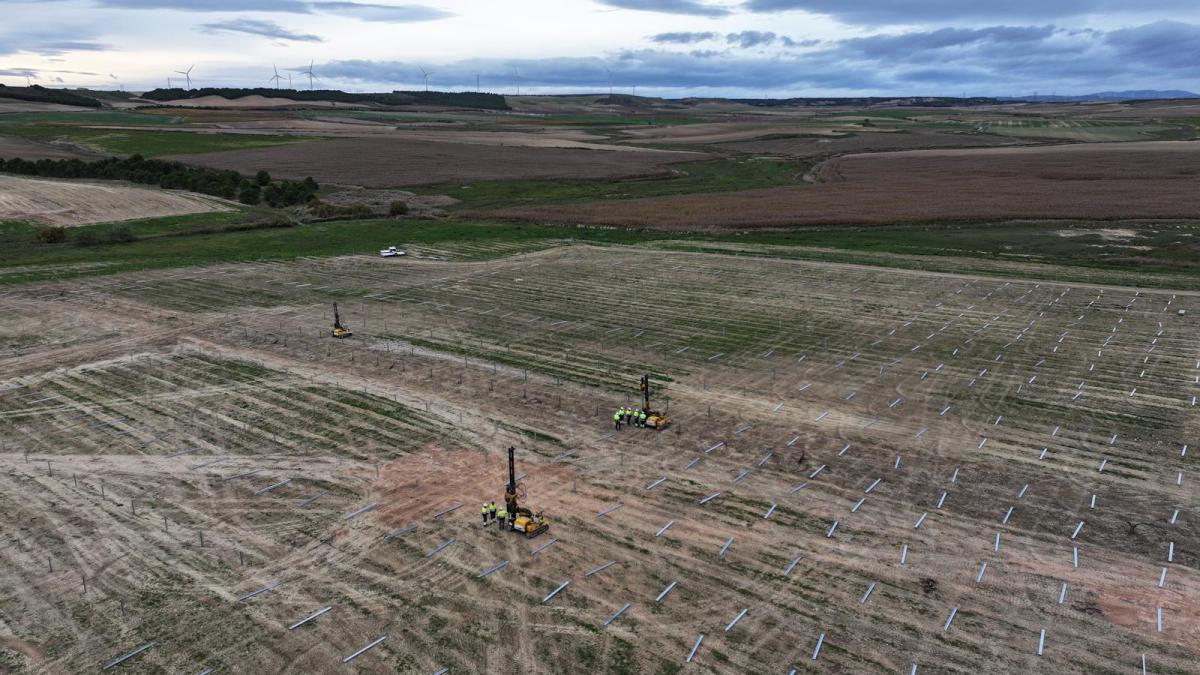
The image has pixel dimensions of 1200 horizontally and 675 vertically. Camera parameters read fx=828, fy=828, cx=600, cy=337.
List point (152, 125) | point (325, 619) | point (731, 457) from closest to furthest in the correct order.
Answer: point (325, 619) → point (731, 457) → point (152, 125)

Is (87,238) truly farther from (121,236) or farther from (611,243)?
(611,243)

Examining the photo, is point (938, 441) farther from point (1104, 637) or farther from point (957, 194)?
point (957, 194)

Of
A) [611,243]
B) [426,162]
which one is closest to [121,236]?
[611,243]

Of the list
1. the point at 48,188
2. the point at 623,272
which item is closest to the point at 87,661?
the point at 623,272

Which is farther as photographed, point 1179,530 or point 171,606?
point 1179,530

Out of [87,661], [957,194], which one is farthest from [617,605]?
[957,194]

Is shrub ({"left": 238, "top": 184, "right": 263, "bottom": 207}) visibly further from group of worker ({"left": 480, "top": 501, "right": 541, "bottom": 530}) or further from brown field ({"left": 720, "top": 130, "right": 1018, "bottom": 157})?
brown field ({"left": 720, "top": 130, "right": 1018, "bottom": 157})

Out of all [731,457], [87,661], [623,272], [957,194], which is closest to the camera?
[87,661]

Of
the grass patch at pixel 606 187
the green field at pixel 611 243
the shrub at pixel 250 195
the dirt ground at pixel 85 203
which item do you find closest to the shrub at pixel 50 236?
the green field at pixel 611 243
